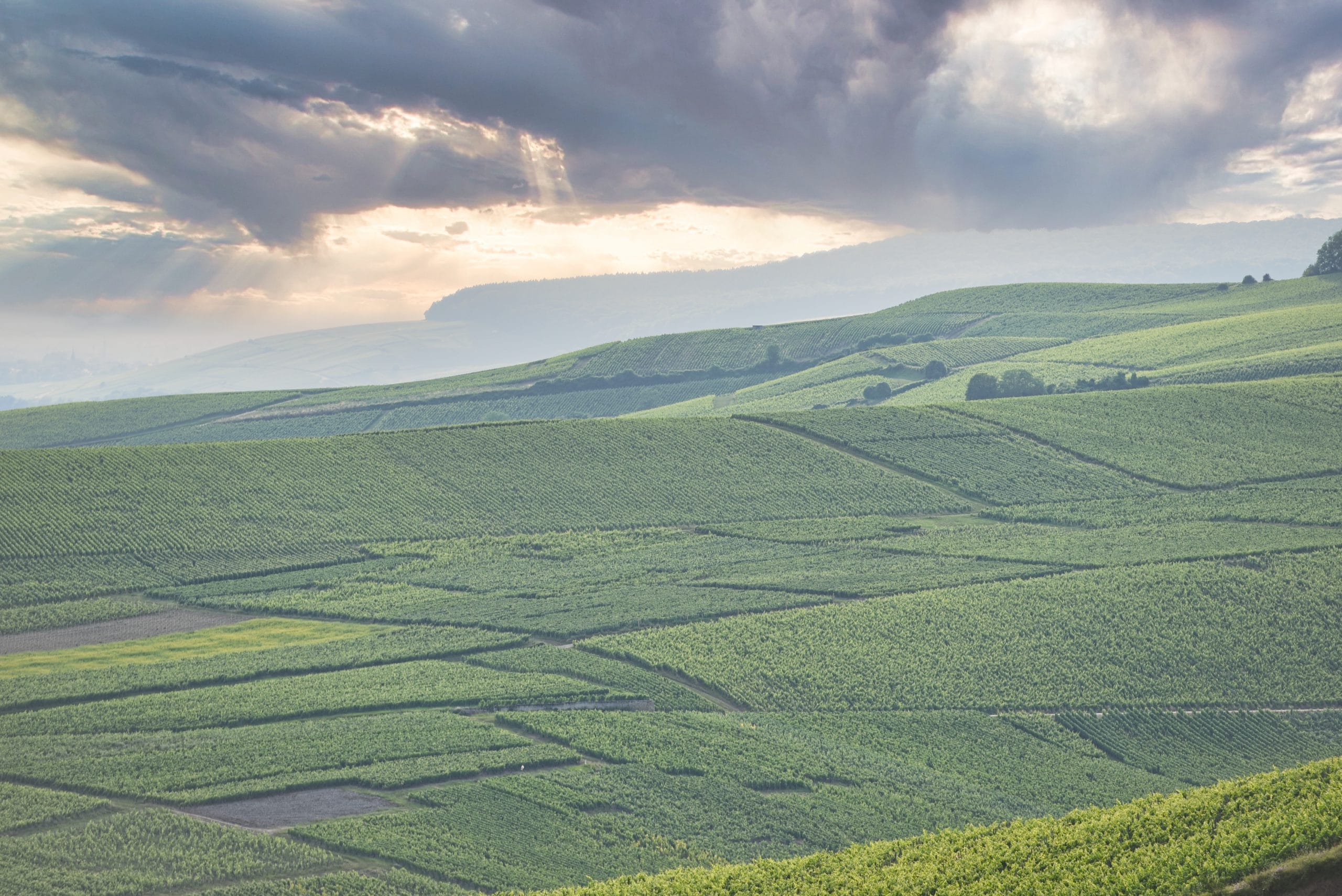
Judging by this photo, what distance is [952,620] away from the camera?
70.7 meters

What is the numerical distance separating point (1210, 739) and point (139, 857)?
55.3m

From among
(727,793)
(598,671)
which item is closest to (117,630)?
(598,671)

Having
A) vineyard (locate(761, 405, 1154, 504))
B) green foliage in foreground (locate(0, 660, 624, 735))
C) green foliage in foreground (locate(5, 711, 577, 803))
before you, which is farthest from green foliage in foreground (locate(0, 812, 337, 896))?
vineyard (locate(761, 405, 1154, 504))

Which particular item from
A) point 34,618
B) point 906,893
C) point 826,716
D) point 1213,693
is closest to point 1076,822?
point 906,893

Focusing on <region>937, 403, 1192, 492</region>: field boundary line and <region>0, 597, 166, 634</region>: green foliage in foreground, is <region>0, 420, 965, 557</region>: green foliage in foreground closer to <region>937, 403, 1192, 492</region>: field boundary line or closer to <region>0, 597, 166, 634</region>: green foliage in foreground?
<region>0, 597, 166, 634</region>: green foliage in foreground

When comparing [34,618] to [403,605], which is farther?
[403,605]

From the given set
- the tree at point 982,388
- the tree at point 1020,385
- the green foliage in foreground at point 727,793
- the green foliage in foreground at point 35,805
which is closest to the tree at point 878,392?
the tree at point 982,388

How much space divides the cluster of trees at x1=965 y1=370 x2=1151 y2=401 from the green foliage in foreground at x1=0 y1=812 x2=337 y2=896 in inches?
5437

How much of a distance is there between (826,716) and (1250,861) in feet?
115

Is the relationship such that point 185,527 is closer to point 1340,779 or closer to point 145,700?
point 145,700

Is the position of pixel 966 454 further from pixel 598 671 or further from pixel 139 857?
pixel 139 857

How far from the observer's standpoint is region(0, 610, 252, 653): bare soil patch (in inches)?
2677

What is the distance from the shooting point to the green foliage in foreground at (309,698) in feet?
181

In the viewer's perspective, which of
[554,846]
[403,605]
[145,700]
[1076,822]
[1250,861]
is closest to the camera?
[1250,861]
